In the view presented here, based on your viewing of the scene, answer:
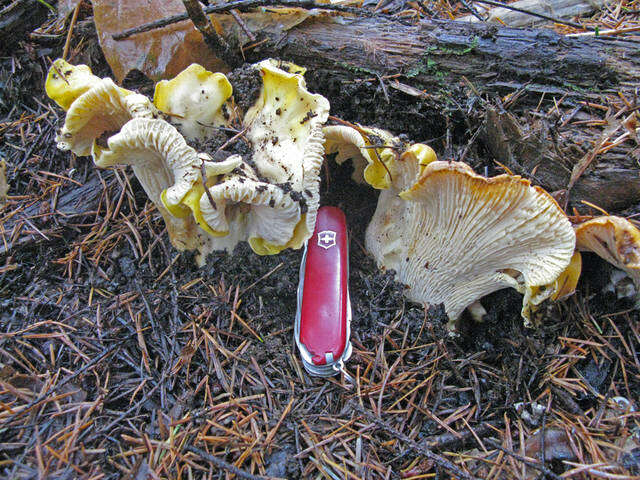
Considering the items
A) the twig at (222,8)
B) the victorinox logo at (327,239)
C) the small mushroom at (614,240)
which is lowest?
the victorinox logo at (327,239)

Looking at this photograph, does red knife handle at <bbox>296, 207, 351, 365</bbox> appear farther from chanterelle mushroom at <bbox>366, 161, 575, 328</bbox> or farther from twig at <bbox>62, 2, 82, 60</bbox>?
twig at <bbox>62, 2, 82, 60</bbox>

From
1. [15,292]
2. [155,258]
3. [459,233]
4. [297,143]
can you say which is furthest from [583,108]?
[15,292]

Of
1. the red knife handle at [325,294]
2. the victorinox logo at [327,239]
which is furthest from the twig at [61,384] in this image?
the victorinox logo at [327,239]

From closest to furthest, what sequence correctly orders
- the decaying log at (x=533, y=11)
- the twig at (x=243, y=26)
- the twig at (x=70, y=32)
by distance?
the twig at (x=243, y=26)
the twig at (x=70, y=32)
the decaying log at (x=533, y=11)

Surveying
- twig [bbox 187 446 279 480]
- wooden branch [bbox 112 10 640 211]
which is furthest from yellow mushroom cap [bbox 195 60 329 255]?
twig [bbox 187 446 279 480]

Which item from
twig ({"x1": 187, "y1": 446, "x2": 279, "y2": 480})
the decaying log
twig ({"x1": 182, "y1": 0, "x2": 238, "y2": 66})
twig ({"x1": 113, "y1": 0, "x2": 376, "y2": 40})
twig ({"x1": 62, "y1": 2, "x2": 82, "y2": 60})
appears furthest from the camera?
the decaying log

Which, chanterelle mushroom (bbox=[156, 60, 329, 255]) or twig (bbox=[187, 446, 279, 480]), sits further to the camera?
chanterelle mushroom (bbox=[156, 60, 329, 255])

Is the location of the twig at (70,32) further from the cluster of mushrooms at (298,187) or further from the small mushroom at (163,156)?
the small mushroom at (163,156)
